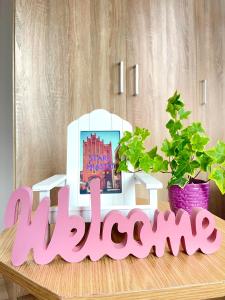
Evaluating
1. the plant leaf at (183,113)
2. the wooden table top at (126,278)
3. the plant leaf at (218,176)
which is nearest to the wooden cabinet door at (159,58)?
the plant leaf at (183,113)

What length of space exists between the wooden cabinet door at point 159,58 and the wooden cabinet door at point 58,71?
0.24ft

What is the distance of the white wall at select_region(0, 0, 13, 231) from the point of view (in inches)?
59.2

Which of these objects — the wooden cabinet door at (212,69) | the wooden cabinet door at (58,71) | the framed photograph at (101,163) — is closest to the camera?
the framed photograph at (101,163)

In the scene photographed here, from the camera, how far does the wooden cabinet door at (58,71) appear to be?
52.7 inches

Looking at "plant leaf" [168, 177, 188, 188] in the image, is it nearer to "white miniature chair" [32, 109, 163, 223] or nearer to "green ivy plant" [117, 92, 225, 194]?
"green ivy plant" [117, 92, 225, 194]

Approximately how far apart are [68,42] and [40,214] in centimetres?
107

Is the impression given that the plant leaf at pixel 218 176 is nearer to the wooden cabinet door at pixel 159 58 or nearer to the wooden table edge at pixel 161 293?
the wooden table edge at pixel 161 293

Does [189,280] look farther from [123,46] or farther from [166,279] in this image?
[123,46]

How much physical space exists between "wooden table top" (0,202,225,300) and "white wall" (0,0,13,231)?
104cm

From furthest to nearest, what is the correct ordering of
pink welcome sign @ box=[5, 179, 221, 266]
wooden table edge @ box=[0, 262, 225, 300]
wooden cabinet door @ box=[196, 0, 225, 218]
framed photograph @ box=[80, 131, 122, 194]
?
wooden cabinet door @ box=[196, 0, 225, 218], framed photograph @ box=[80, 131, 122, 194], pink welcome sign @ box=[5, 179, 221, 266], wooden table edge @ box=[0, 262, 225, 300]

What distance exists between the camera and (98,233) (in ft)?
2.02

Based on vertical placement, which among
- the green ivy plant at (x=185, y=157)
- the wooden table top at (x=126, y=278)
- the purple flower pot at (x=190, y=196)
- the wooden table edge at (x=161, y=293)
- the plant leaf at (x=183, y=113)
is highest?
the plant leaf at (x=183, y=113)

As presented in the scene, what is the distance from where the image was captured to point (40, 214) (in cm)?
59

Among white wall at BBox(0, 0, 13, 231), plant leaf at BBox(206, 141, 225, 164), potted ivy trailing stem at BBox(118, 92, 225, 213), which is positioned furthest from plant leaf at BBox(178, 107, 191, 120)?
white wall at BBox(0, 0, 13, 231)
